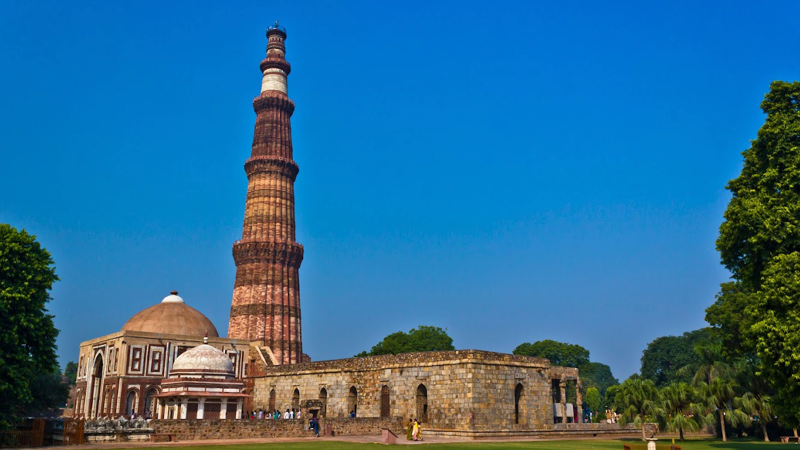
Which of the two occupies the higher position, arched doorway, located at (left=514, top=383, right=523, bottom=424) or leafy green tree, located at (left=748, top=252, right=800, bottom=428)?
leafy green tree, located at (left=748, top=252, right=800, bottom=428)

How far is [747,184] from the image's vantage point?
20828 millimetres

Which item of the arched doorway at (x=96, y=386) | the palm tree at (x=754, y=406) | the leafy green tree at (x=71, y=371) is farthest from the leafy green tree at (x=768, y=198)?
the leafy green tree at (x=71, y=371)

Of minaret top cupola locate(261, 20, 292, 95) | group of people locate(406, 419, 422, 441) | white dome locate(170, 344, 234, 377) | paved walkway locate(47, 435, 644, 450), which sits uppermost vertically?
minaret top cupola locate(261, 20, 292, 95)

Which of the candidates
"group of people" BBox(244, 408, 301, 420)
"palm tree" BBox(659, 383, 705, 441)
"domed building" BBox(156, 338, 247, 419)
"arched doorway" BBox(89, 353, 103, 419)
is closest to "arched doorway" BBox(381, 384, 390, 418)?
"group of people" BBox(244, 408, 301, 420)

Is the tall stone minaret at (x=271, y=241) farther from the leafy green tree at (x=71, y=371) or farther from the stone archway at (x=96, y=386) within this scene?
the leafy green tree at (x=71, y=371)

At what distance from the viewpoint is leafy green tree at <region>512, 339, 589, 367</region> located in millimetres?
72562

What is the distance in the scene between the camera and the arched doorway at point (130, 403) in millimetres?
36312

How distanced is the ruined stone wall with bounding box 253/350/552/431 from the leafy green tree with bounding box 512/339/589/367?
141 ft

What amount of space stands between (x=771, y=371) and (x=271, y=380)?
2861cm

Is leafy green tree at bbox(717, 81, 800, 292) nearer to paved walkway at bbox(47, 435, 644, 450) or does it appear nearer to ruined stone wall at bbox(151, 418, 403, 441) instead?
paved walkway at bbox(47, 435, 644, 450)

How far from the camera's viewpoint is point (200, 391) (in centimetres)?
2834

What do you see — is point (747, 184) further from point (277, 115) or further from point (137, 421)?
point (277, 115)

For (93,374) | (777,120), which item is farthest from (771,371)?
(93,374)

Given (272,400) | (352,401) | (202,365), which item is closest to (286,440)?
(202,365)
